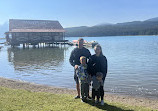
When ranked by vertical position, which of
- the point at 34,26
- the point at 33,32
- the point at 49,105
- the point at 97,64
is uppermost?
the point at 34,26

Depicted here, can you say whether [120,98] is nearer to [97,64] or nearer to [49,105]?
[97,64]

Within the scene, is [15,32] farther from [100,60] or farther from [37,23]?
[100,60]

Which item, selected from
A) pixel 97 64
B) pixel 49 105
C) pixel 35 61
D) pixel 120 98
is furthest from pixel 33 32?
pixel 97 64

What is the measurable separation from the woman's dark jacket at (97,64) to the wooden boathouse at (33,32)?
42166mm

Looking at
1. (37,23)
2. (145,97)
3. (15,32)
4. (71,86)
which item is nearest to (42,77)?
(71,86)

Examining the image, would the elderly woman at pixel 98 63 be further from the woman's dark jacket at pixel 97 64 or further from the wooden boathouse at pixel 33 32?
the wooden boathouse at pixel 33 32

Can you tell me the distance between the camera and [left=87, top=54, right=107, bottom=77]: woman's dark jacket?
5.51 metres

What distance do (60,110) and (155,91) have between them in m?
5.95

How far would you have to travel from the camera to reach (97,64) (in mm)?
5555

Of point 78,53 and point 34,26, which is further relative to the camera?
point 34,26

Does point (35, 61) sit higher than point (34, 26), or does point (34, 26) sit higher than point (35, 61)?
point (34, 26)

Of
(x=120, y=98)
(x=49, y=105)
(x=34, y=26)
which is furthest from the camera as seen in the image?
(x=34, y=26)

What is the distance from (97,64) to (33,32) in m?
44.1

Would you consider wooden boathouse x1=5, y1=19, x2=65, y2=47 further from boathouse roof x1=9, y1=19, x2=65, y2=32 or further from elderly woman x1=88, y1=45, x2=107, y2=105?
elderly woman x1=88, y1=45, x2=107, y2=105
